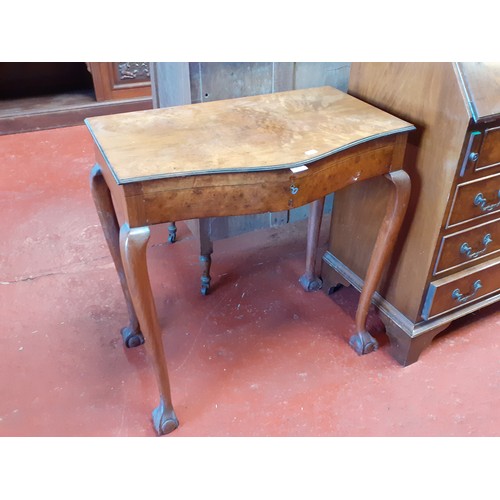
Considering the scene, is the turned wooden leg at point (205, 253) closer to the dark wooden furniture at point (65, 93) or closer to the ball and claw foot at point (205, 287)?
the ball and claw foot at point (205, 287)

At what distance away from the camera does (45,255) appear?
2266mm

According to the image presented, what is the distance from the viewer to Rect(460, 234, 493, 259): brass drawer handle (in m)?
1.55

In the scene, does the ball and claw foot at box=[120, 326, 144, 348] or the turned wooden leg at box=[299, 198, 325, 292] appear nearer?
the ball and claw foot at box=[120, 326, 144, 348]

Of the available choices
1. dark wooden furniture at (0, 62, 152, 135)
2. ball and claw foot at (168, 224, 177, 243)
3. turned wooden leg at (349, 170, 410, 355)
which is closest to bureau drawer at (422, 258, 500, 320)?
turned wooden leg at (349, 170, 410, 355)

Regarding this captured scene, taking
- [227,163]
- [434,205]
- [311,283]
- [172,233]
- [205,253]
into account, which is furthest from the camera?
[172,233]

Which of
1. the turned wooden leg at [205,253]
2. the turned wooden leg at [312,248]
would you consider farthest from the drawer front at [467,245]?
the turned wooden leg at [205,253]

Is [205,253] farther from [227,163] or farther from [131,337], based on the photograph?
[227,163]

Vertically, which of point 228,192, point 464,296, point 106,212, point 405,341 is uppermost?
point 228,192

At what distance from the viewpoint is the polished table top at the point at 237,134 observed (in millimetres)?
1154

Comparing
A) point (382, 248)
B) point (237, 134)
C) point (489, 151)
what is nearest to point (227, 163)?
point (237, 134)

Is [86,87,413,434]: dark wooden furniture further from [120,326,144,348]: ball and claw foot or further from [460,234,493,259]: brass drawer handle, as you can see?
[120,326,144,348]: ball and claw foot

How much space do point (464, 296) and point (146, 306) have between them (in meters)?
1.08

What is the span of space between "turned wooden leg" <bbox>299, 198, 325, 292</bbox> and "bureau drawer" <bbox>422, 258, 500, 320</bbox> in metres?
0.53

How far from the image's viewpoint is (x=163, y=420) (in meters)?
1.47
